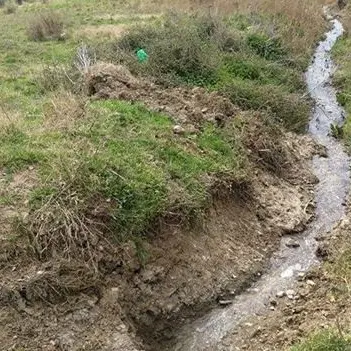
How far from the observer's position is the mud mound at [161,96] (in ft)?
34.7

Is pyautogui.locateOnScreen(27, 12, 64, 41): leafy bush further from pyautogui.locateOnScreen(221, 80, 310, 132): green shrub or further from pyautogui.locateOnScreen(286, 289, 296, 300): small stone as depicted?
pyautogui.locateOnScreen(286, 289, 296, 300): small stone

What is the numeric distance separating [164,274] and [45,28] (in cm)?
1332

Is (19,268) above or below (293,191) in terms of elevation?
above

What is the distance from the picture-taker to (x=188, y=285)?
24.8 ft

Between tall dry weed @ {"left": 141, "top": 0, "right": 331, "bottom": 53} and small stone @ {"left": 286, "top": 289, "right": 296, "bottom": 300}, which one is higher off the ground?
small stone @ {"left": 286, "top": 289, "right": 296, "bottom": 300}

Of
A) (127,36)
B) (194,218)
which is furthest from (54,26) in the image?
(194,218)

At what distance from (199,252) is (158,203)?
36.6 inches

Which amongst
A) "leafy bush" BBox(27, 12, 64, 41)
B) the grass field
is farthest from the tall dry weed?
"leafy bush" BBox(27, 12, 64, 41)

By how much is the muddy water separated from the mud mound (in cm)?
233

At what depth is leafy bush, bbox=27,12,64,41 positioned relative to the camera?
18.3 m

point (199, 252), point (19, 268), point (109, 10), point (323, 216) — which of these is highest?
point (19, 268)

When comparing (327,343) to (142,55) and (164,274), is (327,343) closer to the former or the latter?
(164,274)

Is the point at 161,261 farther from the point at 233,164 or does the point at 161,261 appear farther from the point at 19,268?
the point at 233,164

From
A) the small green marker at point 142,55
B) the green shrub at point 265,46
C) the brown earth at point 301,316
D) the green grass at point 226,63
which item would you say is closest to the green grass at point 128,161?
the brown earth at point 301,316
